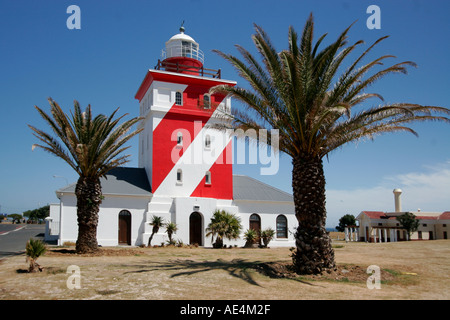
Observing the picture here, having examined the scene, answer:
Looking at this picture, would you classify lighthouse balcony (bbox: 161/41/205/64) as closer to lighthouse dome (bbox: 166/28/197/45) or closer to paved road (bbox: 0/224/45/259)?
lighthouse dome (bbox: 166/28/197/45)

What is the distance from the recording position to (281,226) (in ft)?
105

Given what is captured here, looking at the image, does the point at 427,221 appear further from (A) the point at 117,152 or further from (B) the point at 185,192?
(A) the point at 117,152

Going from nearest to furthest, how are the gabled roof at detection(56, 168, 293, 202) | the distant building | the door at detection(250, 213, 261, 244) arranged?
the gabled roof at detection(56, 168, 293, 202) < the door at detection(250, 213, 261, 244) < the distant building

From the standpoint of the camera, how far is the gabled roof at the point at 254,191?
31562 millimetres

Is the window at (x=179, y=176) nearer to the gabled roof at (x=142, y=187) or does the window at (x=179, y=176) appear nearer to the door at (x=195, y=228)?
the gabled roof at (x=142, y=187)

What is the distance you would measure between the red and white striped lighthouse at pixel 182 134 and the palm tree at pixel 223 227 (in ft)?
10.1

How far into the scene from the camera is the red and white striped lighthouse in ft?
94.1

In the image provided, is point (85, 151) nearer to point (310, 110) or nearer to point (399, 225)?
point (310, 110)

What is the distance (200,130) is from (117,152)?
10.3 meters

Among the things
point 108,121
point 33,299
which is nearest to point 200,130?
point 108,121

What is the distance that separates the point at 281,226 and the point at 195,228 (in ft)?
24.6

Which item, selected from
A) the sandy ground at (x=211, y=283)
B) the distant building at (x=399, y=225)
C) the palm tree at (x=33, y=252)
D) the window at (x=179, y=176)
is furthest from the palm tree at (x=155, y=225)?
the distant building at (x=399, y=225)

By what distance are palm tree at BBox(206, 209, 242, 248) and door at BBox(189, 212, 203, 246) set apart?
163cm

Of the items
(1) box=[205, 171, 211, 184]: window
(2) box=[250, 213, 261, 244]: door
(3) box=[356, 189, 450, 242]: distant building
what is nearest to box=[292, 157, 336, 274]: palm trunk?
(1) box=[205, 171, 211, 184]: window
